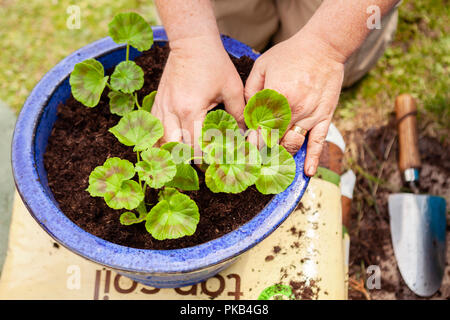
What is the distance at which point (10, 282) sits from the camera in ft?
3.39

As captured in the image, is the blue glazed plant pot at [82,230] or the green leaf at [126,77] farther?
the green leaf at [126,77]

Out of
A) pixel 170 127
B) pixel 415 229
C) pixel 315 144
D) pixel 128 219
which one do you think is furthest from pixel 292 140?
pixel 415 229

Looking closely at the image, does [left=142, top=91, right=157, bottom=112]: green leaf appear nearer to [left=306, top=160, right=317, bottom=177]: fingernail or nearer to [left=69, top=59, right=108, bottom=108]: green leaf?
[left=69, top=59, right=108, bottom=108]: green leaf

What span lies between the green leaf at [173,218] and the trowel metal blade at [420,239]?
1.04 m

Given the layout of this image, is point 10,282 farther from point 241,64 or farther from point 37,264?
point 241,64

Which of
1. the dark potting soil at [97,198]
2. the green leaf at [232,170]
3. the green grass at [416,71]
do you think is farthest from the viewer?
the green grass at [416,71]

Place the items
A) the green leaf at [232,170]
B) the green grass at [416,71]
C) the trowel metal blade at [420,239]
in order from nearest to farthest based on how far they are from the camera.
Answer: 1. the green leaf at [232,170]
2. the trowel metal blade at [420,239]
3. the green grass at [416,71]

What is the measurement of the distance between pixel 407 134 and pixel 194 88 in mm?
1051

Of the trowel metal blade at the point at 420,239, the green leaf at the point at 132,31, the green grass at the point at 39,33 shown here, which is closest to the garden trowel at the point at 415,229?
the trowel metal blade at the point at 420,239

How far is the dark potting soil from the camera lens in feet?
2.60

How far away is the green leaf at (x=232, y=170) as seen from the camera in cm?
69

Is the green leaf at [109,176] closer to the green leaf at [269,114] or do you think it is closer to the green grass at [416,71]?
the green leaf at [269,114]

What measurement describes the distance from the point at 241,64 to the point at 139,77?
0.81 ft

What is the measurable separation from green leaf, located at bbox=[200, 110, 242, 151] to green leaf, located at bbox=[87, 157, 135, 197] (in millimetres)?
151
